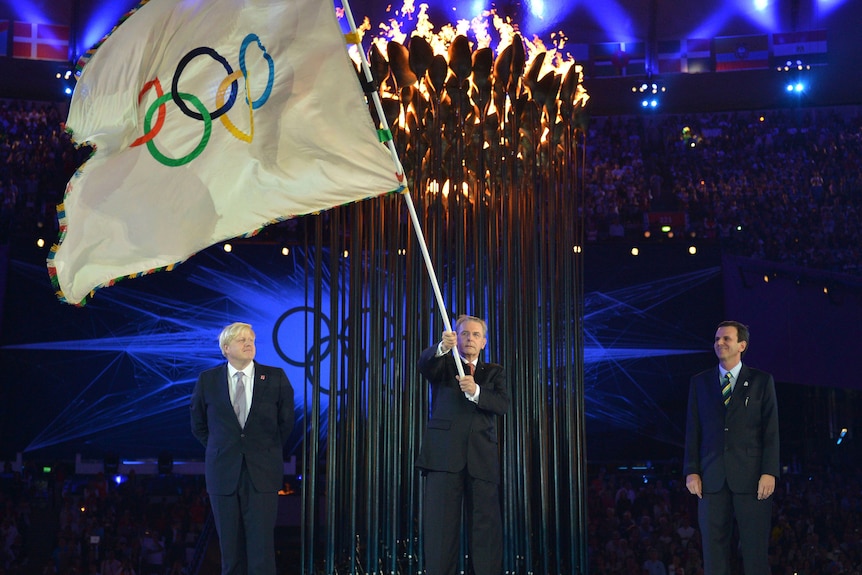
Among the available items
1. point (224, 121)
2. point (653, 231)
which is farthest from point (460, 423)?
point (653, 231)

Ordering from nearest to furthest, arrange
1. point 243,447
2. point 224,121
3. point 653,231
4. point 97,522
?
point 224,121 → point 243,447 → point 97,522 → point 653,231

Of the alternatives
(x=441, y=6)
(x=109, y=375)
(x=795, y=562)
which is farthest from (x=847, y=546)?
(x=441, y=6)

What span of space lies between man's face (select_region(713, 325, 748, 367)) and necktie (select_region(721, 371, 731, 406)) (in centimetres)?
8

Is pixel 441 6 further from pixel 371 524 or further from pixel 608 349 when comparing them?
pixel 371 524

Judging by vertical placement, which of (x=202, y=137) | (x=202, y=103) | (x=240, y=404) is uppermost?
(x=202, y=103)

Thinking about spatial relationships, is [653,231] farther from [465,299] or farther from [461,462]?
[461,462]

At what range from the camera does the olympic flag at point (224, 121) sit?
4.43m

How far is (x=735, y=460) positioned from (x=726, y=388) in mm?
387

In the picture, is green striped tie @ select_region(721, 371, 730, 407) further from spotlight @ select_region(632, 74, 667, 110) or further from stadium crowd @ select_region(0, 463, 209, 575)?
spotlight @ select_region(632, 74, 667, 110)

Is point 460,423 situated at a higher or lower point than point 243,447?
higher

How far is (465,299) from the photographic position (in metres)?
5.70

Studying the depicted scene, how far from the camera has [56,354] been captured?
1360cm

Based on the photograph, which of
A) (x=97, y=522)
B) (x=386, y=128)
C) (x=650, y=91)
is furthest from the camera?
(x=650, y=91)

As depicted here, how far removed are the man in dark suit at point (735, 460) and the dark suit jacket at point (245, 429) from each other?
2.18m
